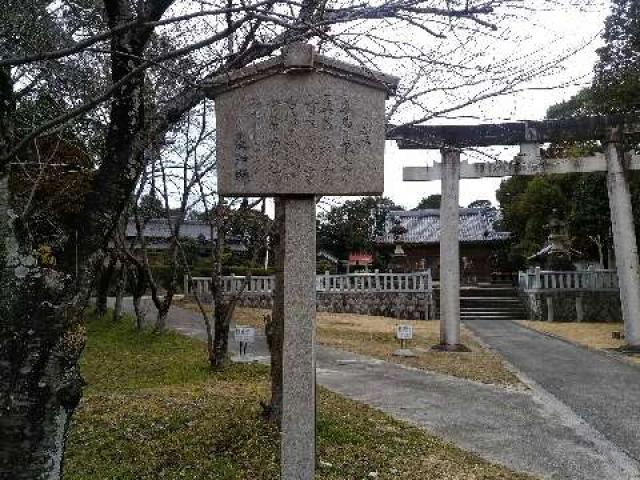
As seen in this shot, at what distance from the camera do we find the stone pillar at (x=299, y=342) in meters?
3.37

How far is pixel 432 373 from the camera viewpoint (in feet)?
29.7

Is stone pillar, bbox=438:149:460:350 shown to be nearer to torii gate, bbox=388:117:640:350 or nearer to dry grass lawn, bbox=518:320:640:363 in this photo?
torii gate, bbox=388:117:640:350

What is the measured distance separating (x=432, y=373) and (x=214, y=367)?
10.7 feet

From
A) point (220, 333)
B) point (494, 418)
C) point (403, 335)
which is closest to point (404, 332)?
point (403, 335)

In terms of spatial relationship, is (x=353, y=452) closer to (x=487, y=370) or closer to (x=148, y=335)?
(x=487, y=370)

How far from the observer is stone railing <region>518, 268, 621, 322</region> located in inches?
770

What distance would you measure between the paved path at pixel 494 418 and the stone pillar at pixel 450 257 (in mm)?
2852

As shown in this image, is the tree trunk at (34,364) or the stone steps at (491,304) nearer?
the tree trunk at (34,364)

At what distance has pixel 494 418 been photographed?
613 centimetres

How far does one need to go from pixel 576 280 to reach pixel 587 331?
3971 mm

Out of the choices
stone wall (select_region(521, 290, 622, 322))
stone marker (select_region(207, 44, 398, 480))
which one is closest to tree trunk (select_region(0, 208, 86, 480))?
stone marker (select_region(207, 44, 398, 480))

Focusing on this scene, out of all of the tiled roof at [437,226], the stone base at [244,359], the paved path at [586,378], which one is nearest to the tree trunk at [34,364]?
the paved path at [586,378]

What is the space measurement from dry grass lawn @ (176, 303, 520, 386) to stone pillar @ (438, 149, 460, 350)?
55 cm

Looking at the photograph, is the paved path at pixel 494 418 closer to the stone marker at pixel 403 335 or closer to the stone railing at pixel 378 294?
the stone marker at pixel 403 335
